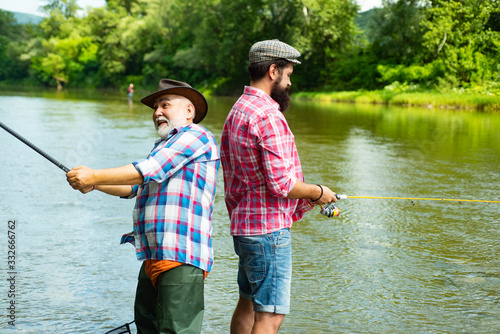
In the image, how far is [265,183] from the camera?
9.75ft

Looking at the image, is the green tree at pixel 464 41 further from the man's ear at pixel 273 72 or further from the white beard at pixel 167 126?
the white beard at pixel 167 126

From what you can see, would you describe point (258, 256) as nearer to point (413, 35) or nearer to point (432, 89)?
point (432, 89)

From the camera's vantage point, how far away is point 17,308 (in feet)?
13.5

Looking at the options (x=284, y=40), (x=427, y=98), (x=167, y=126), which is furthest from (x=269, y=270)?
(x=284, y=40)

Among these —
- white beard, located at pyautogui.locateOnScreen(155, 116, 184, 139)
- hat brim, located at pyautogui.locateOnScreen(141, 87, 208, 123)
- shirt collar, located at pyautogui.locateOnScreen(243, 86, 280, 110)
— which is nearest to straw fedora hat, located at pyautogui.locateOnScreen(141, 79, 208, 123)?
hat brim, located at pyautogui.locateOnScreen(141, 87, 208, 123)

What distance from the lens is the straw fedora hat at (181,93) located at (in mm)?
2807

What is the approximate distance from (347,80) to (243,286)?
52717mm

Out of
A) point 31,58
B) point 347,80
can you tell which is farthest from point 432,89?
point 31,58

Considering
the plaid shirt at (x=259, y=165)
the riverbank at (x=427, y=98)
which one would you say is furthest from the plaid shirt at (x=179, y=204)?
the riverbank at (x=427, y=98)

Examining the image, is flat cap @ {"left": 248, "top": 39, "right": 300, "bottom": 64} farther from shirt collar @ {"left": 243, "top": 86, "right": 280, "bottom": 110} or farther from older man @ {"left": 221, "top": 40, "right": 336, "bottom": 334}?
shirt collar @ {"left": 243, "top": 86, "right": 280, "bottom": 110}

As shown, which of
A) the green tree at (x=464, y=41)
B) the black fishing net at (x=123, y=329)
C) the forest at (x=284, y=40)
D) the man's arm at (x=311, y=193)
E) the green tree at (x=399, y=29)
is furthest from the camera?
the green tree at (x=399, y=29)

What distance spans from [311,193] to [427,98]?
117 feet

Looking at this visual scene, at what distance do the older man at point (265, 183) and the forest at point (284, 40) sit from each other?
1.87 feet

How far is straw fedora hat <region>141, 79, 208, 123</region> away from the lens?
2807 mm
